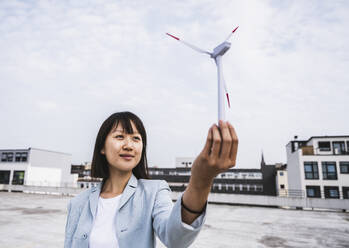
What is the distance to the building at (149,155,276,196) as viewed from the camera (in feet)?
176

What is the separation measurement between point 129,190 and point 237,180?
63752 mm

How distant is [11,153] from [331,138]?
5528 centimetres

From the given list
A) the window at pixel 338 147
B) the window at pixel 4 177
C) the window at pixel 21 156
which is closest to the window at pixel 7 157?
the window at pixel 21 156

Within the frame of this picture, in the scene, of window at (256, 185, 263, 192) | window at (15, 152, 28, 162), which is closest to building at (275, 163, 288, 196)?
window at (256, 185, 263, 192)

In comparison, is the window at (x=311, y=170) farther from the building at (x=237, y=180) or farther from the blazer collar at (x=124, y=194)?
the blazer collar at (x=124, y=194)

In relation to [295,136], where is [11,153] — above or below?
below

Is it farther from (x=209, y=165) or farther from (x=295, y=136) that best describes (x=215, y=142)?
(x=295, y=136)

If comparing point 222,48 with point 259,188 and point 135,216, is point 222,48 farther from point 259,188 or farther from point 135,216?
point 259,188

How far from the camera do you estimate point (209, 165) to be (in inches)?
34.9

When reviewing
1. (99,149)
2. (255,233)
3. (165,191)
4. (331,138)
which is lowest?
(255,233)

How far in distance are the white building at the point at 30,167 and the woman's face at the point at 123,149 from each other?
47182mm

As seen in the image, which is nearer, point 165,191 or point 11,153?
point 165,191

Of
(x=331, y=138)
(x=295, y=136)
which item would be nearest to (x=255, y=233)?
(x=331, y=138)

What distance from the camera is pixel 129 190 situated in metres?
1.78
